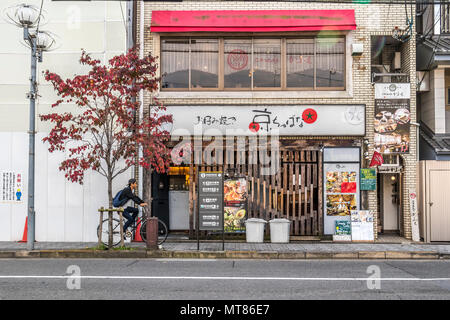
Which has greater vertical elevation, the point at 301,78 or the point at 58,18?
the point at 58,18

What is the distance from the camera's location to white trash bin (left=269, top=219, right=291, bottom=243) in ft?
45.0

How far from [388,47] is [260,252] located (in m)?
8.71

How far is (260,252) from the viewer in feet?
39.3

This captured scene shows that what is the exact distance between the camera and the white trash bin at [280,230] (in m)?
13.7

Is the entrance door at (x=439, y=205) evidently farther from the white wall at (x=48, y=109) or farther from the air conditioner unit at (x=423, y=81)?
the white wall at (x=48, y=109)

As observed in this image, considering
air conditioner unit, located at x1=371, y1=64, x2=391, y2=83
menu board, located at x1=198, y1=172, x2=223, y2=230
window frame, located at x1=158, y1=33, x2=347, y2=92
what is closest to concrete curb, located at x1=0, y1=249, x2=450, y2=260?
menu board, located at x1=198, y1=172, x2=223, y2=230

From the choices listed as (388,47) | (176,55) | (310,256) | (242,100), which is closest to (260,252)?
(310,256)

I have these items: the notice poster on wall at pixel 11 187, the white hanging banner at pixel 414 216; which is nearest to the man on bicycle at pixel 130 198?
the notice poster on wall at pixel 11 187

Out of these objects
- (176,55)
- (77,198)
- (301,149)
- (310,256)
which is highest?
(176,55)

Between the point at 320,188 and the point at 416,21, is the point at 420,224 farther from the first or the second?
the point at 416,21

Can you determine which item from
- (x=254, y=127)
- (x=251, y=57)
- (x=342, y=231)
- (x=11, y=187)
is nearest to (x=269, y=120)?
(x=254, y=127)

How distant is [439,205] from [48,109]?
485 inches

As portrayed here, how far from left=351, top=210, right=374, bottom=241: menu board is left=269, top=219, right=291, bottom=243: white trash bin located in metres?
2.00

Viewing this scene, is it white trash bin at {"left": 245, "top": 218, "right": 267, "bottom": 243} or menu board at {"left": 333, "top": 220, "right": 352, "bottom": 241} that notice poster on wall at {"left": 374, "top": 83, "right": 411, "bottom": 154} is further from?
white trash bin at {"left": 245, "top": 218, "right": 267, "bottom": 243}
